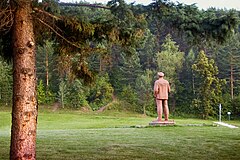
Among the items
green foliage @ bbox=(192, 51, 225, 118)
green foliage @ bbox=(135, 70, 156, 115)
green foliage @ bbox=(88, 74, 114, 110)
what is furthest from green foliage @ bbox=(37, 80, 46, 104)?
green foliage @ bbox=(192, 51, 225, 118)

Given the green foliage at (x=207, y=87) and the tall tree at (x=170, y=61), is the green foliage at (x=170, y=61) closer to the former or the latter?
the tall tree at (x=170, y=61)

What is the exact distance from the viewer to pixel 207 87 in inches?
1326

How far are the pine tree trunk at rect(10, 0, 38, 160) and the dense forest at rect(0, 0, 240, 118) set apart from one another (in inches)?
10.2

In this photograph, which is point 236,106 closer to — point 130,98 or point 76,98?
point 130,98

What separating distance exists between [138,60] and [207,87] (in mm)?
7816

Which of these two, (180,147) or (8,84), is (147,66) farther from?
(180,147)

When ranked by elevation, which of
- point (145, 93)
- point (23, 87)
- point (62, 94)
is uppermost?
point (145, 93)

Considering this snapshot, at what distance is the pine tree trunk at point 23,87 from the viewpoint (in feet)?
16.1

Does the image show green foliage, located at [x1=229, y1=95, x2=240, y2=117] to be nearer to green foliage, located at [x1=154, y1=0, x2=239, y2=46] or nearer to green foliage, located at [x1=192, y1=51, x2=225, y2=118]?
green foliage, located at [x1=192, y1=51, x2=225, y2=118]

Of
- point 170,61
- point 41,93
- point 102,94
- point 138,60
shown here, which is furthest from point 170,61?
point 41,93

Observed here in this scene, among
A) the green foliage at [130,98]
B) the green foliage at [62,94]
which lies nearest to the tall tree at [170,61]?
the green foliage at [130,98]

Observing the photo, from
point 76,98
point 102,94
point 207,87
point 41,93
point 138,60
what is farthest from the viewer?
point 138,60

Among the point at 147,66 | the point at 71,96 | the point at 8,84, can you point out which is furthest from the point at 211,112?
the point at 8,84

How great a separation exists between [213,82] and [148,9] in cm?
3029
